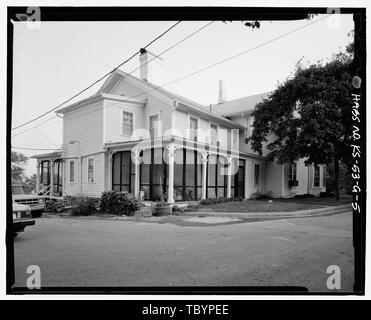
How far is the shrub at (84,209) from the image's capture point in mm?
11695

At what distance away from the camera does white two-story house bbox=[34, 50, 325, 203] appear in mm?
13602

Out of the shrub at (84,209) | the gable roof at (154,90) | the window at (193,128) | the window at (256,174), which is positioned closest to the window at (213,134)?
the gable roof at (154,90)

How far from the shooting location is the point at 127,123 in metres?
14.9

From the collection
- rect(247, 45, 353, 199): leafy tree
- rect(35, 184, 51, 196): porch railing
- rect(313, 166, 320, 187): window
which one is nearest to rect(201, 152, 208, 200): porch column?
rect(247, 45, 353, 199): leafy tree

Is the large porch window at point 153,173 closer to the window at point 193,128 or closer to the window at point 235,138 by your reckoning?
the window at point 193,128

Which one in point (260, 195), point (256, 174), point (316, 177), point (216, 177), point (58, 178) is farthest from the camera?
point (316, 177)

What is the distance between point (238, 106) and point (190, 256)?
53.3 ft

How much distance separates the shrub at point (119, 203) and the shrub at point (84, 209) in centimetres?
43

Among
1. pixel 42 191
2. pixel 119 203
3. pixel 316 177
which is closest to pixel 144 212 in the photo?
pixel 119 203

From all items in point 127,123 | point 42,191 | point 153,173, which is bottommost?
point 42,191

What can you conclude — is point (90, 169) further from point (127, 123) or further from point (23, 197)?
point (23, 197)

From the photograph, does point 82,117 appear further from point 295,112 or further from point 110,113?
point 295,112

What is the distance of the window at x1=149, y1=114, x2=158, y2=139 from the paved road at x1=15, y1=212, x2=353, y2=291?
8.13 m

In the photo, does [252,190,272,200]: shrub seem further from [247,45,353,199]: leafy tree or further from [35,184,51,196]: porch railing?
[35,184,51,196]: porch railing
